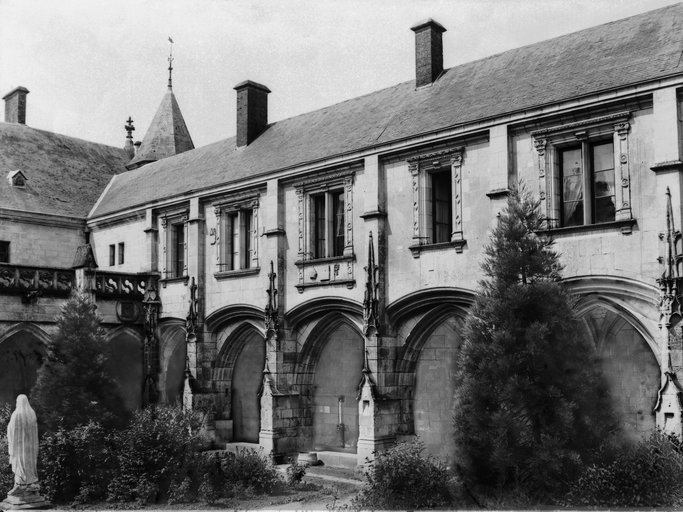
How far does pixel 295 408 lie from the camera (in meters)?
21.1

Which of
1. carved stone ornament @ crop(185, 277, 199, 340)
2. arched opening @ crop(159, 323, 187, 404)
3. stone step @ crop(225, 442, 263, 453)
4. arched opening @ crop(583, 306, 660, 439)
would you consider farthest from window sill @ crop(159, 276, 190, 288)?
arched opening @ crop(583, 306, 660, 439)

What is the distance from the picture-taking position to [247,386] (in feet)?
77.6

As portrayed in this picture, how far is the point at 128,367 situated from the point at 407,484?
14.2 m

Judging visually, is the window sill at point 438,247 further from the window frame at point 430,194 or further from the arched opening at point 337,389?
the arched opening at point 337,389

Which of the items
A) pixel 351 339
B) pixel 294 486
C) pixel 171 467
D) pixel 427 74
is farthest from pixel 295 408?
pixel 427 74

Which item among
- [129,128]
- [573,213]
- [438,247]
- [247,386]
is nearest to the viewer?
[573,213]

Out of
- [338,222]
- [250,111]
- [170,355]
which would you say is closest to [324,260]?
[338,222]

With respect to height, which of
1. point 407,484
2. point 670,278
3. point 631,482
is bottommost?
point 407,484

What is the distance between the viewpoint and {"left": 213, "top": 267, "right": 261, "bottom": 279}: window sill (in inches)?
867

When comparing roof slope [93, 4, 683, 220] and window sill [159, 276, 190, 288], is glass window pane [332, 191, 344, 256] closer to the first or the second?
roof slope [93, 4, 683, 220]

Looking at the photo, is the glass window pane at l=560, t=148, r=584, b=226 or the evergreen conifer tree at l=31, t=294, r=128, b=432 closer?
the glass window pane at l=560, t=148, r=584, b=226

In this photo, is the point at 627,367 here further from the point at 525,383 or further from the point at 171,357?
the point at 171,357

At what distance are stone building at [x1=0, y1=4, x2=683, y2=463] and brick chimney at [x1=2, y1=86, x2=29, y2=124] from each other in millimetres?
9927

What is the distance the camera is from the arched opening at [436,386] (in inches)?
728
